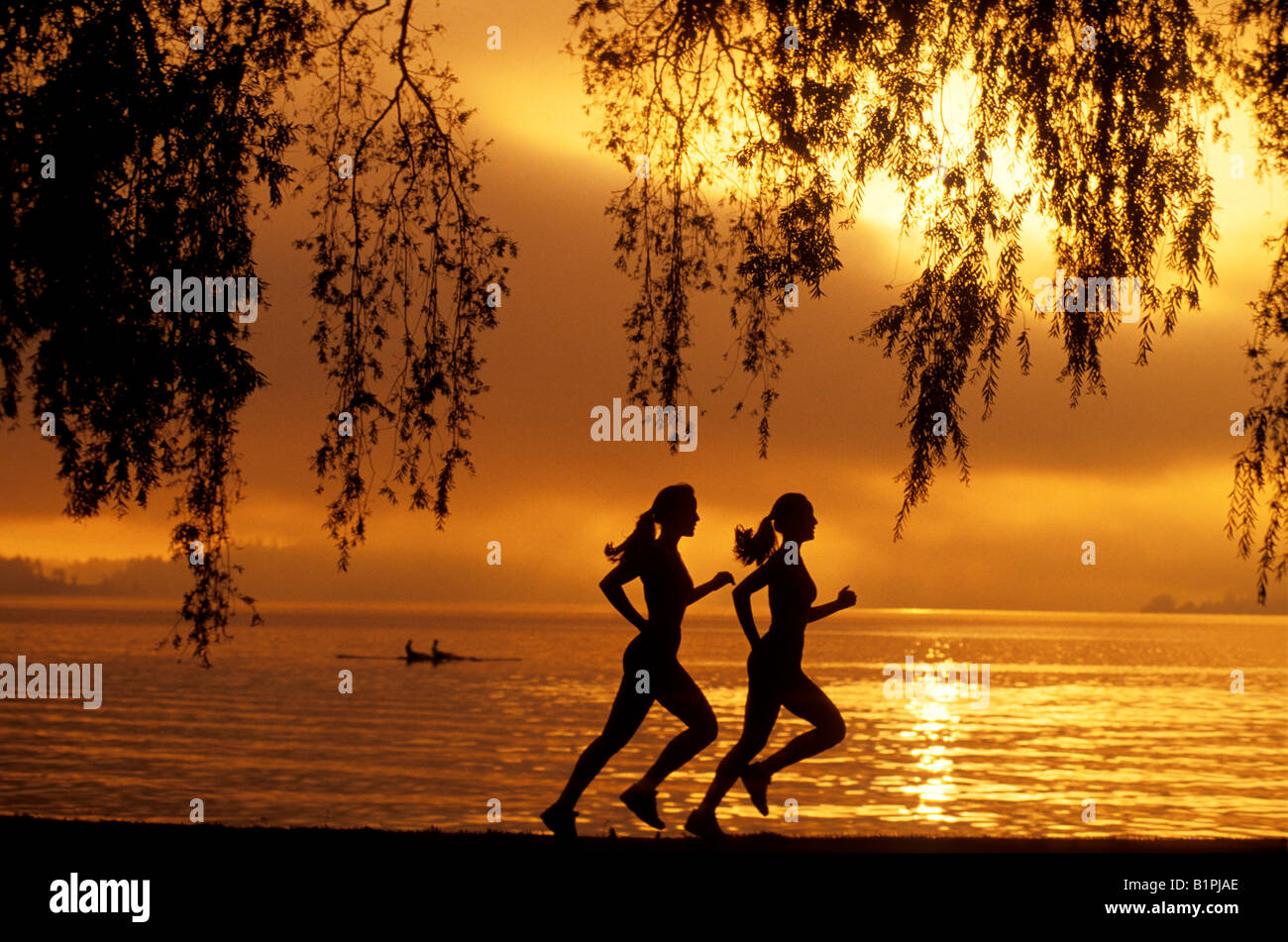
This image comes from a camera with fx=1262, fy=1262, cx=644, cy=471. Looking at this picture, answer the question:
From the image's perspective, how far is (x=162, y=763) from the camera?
3759cm

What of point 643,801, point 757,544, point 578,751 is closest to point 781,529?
point 757,544

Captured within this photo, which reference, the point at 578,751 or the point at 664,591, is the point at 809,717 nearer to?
the point at 664,591

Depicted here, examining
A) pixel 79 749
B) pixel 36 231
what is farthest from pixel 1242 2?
pixel 79 749

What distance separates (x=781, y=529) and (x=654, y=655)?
47.7 inches

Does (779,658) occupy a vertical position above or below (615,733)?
above

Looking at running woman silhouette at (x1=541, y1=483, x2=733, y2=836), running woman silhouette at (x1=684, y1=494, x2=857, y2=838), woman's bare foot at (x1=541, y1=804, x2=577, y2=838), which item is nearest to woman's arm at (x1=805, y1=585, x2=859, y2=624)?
running woman silhouette at (x1=684, y1=494, x2=857, y2=838)

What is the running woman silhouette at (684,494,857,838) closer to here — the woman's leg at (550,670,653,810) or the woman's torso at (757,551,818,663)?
the woman's torso at (757,551,818,663)

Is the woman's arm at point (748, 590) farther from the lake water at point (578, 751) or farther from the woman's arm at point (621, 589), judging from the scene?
the lake water at point (578, 751)

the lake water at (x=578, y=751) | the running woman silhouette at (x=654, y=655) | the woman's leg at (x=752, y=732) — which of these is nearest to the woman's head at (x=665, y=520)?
the running woman silhouette at (x=654, y=655)

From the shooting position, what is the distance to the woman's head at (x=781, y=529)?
7.57 meters

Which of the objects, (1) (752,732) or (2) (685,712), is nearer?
(2) (685,712)

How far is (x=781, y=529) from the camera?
761 centimetres
